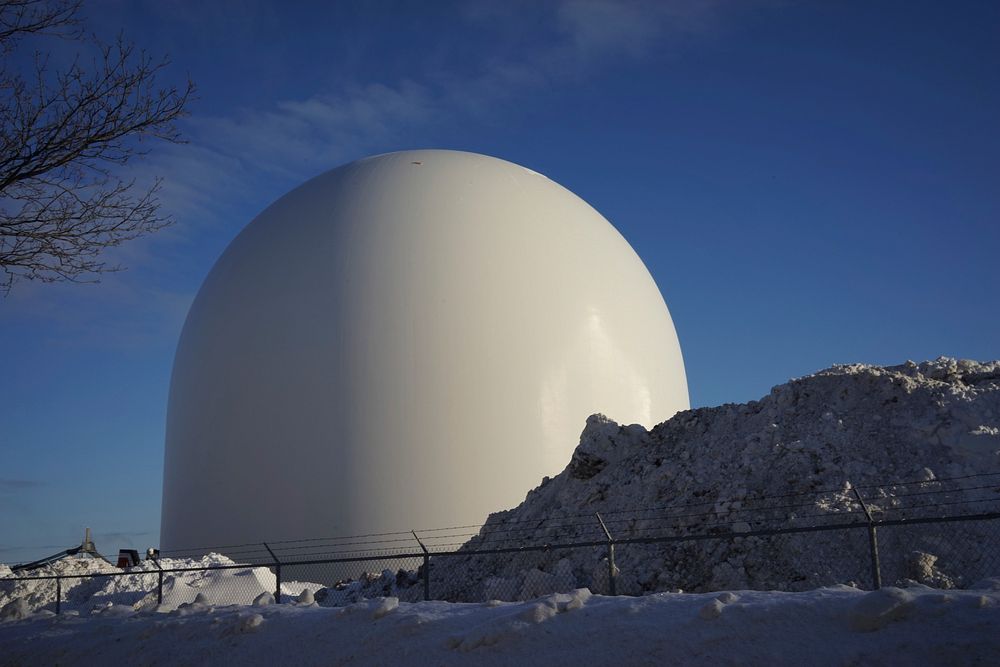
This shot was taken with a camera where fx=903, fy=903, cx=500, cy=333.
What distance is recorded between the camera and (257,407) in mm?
16969

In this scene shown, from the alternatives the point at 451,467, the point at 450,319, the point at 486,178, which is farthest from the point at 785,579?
the point at 486,178

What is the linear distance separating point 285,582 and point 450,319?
5.68m

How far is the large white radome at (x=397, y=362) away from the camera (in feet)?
52.5

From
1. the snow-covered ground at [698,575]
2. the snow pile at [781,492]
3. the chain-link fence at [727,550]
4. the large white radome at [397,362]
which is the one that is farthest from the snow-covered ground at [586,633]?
the large white radome at [397,362]

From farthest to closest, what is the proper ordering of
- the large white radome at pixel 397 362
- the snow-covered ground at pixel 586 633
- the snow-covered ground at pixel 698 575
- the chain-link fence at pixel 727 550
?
1. the large white radome at pixel 397 362
2. the chain-link fence at pixel 727 550
3. the snow-covered ground at pixel 698 575
4. the snow-covered ground at pixel 586 633

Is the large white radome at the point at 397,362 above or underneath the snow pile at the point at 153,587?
above

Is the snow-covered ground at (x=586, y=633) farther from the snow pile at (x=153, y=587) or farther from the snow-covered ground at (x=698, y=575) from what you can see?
the snow pile at (x=153, y=587)

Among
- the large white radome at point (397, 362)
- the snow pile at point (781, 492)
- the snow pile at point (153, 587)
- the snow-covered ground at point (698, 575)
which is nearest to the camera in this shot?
the snow-covered ground at point (698, 575)

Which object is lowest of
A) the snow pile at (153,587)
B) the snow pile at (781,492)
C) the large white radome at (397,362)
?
the snow pile at (153,587)

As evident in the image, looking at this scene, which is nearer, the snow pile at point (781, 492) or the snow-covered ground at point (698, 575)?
the snow-covered ground at point (698, 575)

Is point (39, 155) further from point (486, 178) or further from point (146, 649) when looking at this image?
point (486, 178)

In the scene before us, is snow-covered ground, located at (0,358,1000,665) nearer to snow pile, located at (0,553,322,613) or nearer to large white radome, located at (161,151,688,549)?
snow pile, located at (0,553,322,613)

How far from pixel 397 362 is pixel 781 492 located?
7714mm

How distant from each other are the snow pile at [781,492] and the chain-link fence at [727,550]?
19 millimetres
